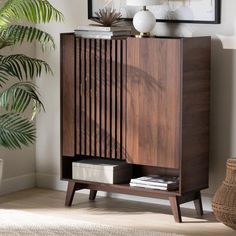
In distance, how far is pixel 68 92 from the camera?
17.5 feet

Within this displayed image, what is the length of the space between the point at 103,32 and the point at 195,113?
80 cm

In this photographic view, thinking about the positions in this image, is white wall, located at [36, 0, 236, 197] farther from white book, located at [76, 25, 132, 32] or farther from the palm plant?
the palm plant

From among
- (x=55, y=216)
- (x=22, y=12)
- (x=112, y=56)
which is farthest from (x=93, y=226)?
(x=22, y=12)

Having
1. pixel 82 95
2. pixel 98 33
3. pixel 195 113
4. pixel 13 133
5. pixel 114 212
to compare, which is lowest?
pixel 114 212

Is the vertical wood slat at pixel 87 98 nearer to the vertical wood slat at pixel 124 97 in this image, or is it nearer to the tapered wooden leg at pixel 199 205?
the vertical wood slat at pixel 124 97

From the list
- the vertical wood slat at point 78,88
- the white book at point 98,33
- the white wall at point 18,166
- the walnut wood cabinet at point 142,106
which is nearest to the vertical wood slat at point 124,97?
the walnut wood cabinet at point 142,106

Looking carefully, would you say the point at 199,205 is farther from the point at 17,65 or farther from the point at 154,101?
the point at 17,65

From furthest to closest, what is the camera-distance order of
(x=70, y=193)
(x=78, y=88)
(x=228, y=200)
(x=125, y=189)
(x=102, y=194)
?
(x=102, y=194) → (x=70, y=193) → (x=78, y=88) → (x=125, y=189) → (x=228, y=200)

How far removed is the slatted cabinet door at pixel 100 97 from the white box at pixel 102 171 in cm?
7

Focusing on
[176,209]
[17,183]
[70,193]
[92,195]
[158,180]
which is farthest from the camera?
[17,183]

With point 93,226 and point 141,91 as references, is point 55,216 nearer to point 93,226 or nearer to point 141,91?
point 93,226

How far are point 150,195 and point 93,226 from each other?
0.49 metres

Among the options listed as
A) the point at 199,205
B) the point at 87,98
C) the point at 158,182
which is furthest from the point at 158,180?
the point at 87,98

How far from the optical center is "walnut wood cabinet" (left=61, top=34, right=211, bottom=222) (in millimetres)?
4926
